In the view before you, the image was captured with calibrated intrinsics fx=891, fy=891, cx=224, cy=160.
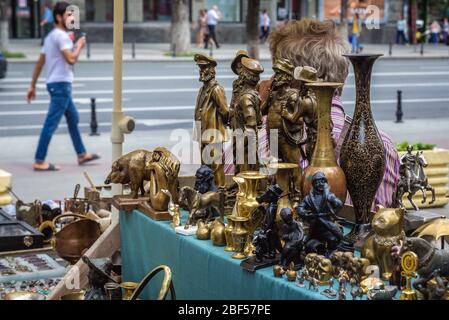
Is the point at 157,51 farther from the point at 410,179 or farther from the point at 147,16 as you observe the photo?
the point at 410,179

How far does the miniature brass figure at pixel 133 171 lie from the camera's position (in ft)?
14.1

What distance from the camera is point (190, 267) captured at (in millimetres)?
3635

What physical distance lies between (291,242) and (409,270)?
19.4 inches

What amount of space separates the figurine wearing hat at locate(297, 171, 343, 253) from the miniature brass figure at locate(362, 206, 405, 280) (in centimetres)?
16

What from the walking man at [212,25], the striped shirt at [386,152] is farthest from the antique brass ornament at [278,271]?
the walking man at [212,25]

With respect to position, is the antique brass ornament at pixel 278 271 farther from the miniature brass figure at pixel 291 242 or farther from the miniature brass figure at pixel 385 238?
the miniature brass figure at pixel 385 238

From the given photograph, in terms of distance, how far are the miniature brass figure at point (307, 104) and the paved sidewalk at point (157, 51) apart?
2109cm

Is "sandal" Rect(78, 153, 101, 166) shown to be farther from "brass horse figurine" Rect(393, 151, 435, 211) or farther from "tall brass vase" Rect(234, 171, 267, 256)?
"tall brass vase" Rect(234, 171, 267, 256)

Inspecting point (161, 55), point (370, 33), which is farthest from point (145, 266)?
point (370, 33)

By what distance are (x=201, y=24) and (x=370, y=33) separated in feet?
25.4

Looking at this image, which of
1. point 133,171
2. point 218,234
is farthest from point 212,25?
point 218,234

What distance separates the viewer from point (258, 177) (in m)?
3.47
